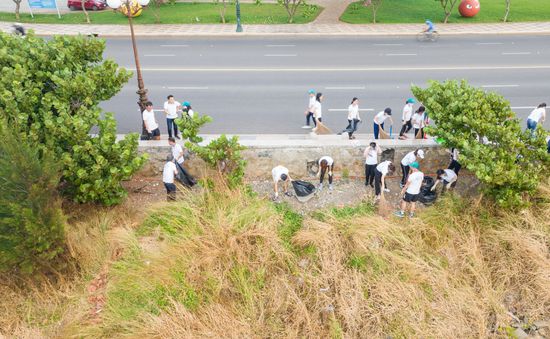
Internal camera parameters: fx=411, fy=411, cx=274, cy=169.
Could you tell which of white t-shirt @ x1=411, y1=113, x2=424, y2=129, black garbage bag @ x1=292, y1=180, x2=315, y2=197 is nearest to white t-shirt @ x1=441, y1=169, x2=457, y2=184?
white t-shirt @ x1=411, y1=113, x2=424, y2=129

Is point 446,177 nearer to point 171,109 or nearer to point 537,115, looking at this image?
point 537,115

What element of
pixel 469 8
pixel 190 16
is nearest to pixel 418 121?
pixel 469 8

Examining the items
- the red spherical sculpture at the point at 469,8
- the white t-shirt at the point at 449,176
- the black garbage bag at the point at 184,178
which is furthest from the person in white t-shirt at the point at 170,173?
the red spherical sculpture at the point at 469,8

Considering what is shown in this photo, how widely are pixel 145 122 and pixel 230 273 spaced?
5.52 m

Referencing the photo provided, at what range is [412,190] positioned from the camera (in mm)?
8828

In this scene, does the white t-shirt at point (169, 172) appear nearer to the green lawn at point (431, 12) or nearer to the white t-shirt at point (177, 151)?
the white t-shirt at point (177, 151)

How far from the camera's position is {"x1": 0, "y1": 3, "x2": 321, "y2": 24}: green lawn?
Answer: 26312mm

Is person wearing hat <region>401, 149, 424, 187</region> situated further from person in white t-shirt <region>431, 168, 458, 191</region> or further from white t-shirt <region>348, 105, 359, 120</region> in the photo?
white t-shirt <region>348, 105, 359, 120</region>

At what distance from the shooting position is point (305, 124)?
44.7 ft

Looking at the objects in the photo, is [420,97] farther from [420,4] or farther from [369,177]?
[420,4]

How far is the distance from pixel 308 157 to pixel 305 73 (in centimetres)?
863

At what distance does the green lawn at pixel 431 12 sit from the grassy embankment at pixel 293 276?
20.5 metres

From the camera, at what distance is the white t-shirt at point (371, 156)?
9609 mm

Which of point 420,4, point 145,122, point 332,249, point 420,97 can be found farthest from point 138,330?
point 420,4
